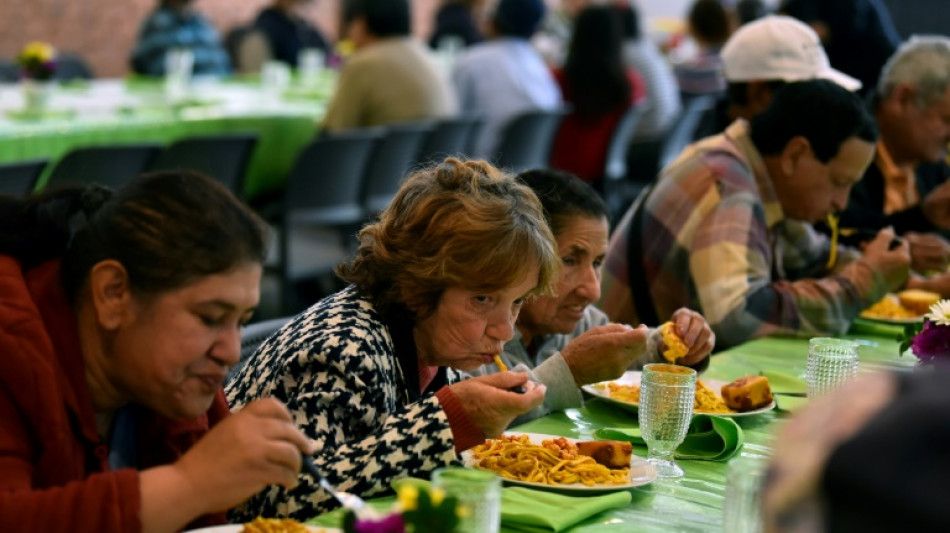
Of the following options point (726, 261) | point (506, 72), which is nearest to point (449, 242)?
point (726, 261)

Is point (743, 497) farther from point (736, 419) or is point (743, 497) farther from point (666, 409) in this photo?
point (736, 419)

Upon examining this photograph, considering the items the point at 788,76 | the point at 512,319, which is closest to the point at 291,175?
the point at 788,76

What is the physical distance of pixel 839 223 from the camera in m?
4.04

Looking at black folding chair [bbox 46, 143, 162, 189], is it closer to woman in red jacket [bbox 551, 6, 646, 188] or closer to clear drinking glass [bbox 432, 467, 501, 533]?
clear drinking glass [bbox 432, 467, 501, 533]

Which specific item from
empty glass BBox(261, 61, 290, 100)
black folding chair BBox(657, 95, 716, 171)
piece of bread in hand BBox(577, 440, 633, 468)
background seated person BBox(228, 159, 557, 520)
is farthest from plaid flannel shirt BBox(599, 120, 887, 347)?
empty glass BBox(261, 61, 290, 100)

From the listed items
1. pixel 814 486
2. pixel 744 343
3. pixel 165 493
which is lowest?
pixel 744 343

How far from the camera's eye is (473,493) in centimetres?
123

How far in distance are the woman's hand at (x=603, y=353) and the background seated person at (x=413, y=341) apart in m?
0.21

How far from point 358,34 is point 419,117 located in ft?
1.66

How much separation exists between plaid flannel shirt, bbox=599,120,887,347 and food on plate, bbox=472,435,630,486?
1.20 m

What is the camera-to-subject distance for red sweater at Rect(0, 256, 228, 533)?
1364 mm

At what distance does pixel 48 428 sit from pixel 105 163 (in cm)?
275

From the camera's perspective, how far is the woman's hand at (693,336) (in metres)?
2.43

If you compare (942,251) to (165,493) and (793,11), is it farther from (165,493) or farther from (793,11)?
(165,493)
